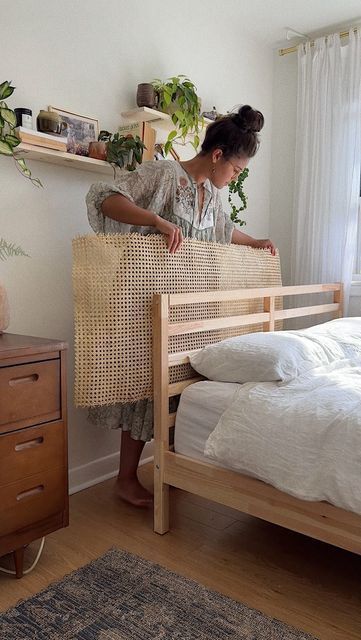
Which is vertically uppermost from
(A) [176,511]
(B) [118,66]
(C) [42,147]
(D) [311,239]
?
(B) [118,66]

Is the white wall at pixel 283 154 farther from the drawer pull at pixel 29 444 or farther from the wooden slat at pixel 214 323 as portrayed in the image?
the drawer pull at pixel 29 444

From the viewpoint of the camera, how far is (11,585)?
56.4 inches

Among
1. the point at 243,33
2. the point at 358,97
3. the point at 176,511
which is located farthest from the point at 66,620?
the point at 243,33

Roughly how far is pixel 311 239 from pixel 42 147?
1661mm

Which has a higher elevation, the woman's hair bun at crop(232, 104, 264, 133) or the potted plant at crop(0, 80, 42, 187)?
the woman's hair bun at crop(232, 104, 264, 133)

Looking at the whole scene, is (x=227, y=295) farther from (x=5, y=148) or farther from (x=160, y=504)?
(x=5, y=148)

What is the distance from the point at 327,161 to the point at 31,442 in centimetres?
219

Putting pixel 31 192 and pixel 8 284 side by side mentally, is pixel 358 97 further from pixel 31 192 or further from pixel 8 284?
pixel 8 284

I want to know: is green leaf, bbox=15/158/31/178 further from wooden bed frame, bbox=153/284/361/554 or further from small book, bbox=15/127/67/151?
wooden bed frame, bbox=153/284/361/554

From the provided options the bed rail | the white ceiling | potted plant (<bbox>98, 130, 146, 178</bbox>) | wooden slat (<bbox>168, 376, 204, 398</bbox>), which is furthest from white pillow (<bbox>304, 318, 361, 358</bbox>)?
the white ceiling

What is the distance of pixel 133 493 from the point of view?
192cm

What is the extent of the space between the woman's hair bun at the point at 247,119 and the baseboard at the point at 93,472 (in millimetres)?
1420

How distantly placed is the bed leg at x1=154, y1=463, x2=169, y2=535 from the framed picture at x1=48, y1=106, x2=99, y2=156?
1.18 metres

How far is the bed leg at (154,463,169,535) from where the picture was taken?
1.71m
